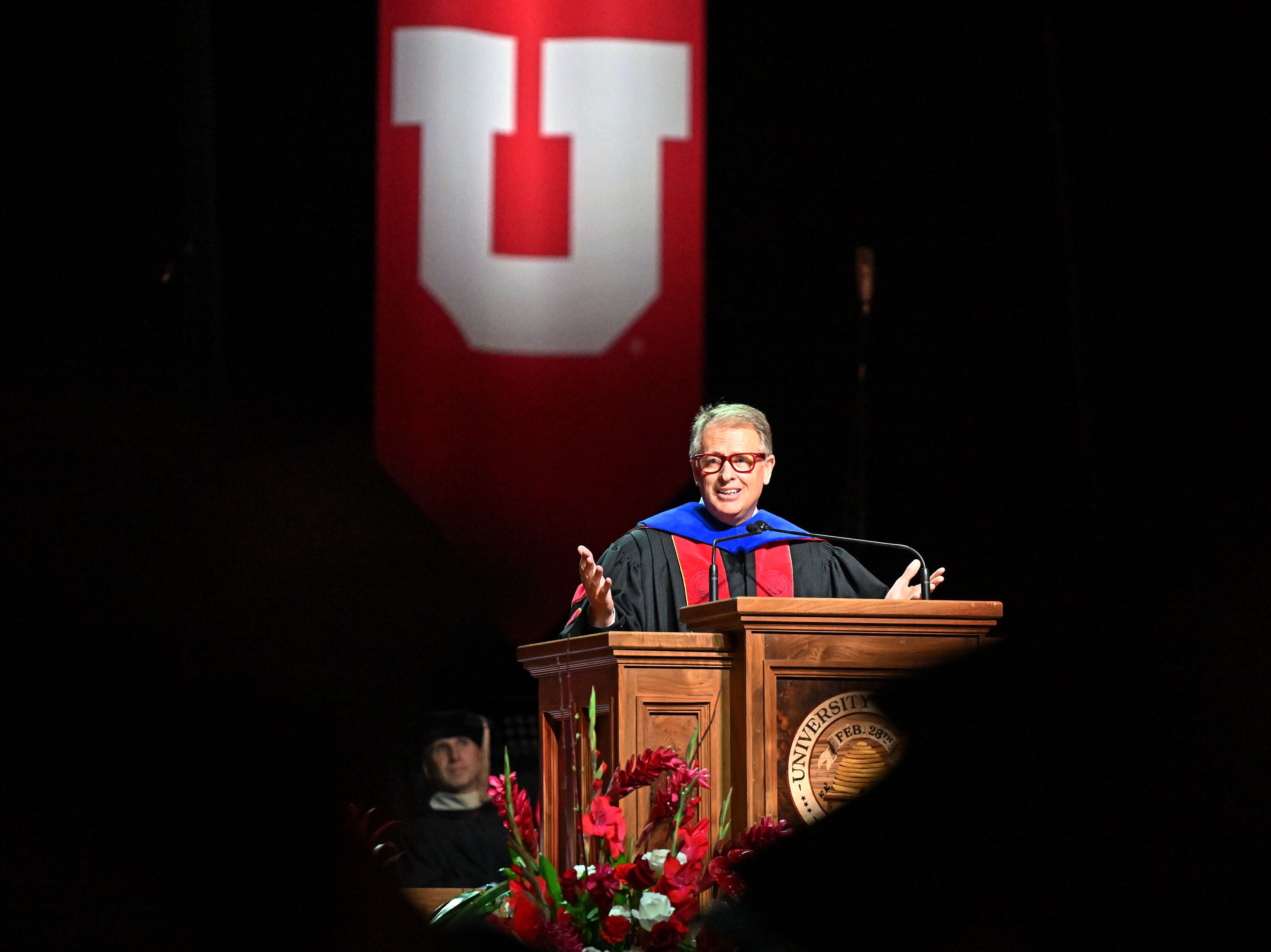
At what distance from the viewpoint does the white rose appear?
2.20 meters

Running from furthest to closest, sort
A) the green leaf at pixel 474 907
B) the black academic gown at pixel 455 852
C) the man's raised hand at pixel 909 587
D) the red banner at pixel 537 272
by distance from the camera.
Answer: the red banner at pixel 537 272, the black academic gown at pixel 455 852, the man's raised hand at pixel 909 587, the green leaf at pixel 474 907

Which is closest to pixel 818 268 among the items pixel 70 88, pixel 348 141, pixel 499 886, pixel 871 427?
pixel 871 427

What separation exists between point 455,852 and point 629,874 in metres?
2.69

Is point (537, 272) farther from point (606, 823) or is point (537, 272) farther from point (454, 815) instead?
point (606, 823)

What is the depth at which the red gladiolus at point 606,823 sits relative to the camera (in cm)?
223

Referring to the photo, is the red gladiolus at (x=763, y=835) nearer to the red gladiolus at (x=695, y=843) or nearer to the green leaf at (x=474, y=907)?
the red gladiolus at (x=695, y=843)

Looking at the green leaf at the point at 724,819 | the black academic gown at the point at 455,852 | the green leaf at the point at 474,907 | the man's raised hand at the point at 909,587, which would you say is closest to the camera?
the green leaf at the point at 724,819

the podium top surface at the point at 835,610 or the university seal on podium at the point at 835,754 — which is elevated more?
the podium top surface at the point at 835,610

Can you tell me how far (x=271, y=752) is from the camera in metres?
1.08

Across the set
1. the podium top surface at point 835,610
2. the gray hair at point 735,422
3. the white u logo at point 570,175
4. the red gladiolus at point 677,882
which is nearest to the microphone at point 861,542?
the podium top surface at point 835,610

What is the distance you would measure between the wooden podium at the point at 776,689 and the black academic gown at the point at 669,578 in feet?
2.74

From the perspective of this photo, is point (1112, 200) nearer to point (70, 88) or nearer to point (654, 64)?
point (654, 64)

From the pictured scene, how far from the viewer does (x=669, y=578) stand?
12.0 ft

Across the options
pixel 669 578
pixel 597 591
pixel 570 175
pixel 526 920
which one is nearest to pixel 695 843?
pixel 526 920
